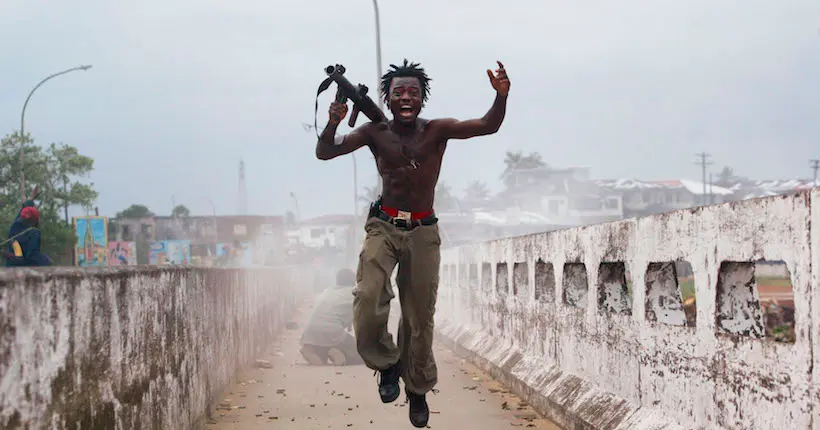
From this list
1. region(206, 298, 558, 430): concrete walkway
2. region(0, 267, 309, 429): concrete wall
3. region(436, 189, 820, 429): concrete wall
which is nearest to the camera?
region(0, 267, 309, 429): concrete wall

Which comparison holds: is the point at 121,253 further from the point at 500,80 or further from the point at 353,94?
the point at 500,80

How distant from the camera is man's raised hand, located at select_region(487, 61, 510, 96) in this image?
6.02 m

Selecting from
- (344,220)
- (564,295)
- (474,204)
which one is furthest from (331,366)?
(344,220)

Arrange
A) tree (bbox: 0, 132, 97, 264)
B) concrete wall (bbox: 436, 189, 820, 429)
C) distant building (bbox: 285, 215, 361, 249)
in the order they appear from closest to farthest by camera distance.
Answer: concrete wall (bbox: 436, 189, 820, 429), tree (bbox: 0, 132, 97, 264), distant building (bbox: 285, 215, 361, 249)

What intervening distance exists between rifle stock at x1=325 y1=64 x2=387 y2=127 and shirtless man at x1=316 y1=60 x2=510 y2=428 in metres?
0.06

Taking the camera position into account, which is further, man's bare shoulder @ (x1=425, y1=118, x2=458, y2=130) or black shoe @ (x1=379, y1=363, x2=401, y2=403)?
black shoe @ (x1=379, y1=363, x2=401, y2=403)

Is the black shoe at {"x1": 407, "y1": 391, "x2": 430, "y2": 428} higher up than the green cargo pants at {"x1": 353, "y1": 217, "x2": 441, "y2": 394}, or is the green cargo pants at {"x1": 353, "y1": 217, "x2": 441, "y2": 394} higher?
the green cargo pants at {"x1": 353, "y1": 217, "x2": 441, "y2": 394}

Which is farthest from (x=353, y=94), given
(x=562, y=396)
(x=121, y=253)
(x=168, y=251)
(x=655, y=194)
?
(x=655, y=194)

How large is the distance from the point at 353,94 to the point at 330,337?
21.9 feet

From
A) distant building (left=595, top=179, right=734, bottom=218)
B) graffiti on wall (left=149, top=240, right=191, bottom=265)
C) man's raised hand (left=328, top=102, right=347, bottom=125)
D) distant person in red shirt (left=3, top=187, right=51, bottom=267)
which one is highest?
distant building (left=595, top=179, right=734, bottom=218)

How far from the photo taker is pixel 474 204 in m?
143

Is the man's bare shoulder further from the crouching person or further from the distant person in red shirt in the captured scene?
the distant person in red shirt

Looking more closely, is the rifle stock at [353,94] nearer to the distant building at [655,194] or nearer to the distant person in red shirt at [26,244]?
the distant person in red shirt at [26,244]

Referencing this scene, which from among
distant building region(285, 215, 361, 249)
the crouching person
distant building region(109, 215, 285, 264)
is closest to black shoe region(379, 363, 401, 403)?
the crouching person
